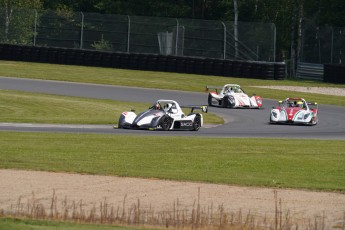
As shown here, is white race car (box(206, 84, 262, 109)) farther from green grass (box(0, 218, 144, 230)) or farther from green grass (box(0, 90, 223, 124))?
green grass (box(0, 218, 144, 230))

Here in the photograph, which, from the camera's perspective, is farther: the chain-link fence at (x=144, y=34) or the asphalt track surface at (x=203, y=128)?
the chain-link fence at (x=144, y=34)

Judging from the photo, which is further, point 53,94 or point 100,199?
point 53,94

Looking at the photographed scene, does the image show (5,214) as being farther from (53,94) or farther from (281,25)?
(281,25)

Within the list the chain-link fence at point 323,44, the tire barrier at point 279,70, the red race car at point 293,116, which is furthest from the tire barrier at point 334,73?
the red race car at point 293,116

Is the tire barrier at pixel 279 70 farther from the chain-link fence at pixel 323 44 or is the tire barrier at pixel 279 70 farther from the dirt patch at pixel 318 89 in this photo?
the chain-link fence at pixel 323 44

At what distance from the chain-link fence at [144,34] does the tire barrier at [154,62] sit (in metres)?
1.97

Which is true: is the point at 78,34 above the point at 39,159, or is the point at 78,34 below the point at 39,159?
above

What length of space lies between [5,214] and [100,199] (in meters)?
2.21

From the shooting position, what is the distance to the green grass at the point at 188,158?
19.8 m

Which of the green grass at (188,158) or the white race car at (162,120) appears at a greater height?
the white race car at (162,120)

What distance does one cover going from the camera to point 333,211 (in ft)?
53.7

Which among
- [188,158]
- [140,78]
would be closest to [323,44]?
[140,78]

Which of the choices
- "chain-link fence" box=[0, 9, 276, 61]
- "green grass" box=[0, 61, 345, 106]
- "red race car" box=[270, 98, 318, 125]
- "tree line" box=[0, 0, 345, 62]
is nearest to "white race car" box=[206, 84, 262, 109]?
"red race car" box=[270, 98, 318, 125]

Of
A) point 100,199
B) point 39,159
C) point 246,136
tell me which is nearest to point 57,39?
point 246,136
